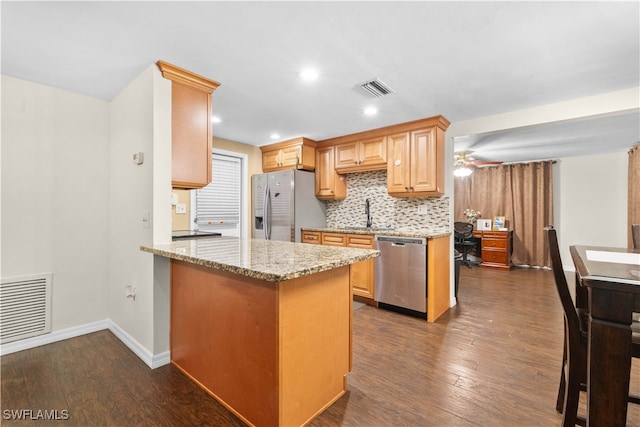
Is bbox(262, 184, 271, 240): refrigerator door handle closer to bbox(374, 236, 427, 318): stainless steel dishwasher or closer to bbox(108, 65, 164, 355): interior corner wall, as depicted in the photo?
bbox(374, 236, 427, 318): stainless steel dishwasher

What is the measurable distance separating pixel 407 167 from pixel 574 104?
1631 millimetres

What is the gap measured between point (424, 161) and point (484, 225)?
375 cm

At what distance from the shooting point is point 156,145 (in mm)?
2084

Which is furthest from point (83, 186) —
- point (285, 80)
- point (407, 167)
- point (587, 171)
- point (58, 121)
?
point (587, 171)

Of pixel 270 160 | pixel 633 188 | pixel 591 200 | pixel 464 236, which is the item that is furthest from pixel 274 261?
pixel 591 200

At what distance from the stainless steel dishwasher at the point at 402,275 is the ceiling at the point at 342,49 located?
1470mm

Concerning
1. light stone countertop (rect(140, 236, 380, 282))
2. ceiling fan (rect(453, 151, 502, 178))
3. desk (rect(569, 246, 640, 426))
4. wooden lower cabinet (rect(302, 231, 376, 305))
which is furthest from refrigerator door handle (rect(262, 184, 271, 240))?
desk (rect(569, 246, 640, 426))

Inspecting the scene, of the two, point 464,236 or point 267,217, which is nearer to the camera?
point 267,217

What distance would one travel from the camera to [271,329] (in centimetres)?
134

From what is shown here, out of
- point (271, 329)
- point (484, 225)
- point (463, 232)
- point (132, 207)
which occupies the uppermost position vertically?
point (132, 207)

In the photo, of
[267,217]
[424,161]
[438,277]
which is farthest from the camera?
[267,217]

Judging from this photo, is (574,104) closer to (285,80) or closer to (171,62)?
(285,80)

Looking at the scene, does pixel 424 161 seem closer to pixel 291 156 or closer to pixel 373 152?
pixel 373 152

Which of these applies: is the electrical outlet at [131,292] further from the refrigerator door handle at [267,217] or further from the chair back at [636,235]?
the chair back at [636,235]
